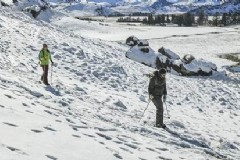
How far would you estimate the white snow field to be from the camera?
425 inches

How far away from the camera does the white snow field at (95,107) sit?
10.8m

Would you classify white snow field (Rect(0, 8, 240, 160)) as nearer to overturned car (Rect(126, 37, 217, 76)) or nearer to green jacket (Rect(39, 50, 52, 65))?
green jacket (Rect(39, 50, 52, 65))

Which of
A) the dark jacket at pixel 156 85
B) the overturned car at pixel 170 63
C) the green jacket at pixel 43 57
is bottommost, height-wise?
the overturned car at pixel 170 63

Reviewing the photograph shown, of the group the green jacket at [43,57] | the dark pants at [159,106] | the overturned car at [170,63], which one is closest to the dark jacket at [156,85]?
the dark pants at [159,106]

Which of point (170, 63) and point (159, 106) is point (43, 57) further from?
point (170, 63)

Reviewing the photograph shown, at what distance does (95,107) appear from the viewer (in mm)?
→ 19031

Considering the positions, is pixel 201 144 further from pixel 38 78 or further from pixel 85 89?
pixel 38 78

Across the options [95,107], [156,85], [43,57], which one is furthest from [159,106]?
[43,57]

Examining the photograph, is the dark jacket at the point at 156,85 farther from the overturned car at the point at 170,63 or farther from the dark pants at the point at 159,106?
the overturned car at the point at 170,63

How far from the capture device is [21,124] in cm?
1096

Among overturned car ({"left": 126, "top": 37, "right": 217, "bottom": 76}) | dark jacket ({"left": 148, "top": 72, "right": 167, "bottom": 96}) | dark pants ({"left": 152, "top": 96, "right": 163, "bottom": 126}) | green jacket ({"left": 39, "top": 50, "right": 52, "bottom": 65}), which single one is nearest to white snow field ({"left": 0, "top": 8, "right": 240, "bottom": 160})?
dark pants ({"left": 152, "top": 96, "right": 163, "bottom": 126})

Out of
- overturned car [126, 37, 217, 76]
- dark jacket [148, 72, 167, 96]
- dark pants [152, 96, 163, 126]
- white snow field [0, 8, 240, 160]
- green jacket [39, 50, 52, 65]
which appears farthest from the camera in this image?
overturned car [126, 37, 217, 76]

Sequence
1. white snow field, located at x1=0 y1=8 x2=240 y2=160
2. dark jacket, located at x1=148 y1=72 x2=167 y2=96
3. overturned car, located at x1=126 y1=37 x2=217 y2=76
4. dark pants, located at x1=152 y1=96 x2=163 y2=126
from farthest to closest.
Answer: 1. overturned car, located at x1=126 y1=37 x2=217 y2=76
2. dark pants, located at x1=152 y1=96 x2=163 y2=126
3. dark jacket, located at x1=148 y1=72 x2=167 y2=96
4. white snow field, located at x1=0 y1=8 x2=240 y2=160

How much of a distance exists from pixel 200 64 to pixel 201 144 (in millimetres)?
24864
